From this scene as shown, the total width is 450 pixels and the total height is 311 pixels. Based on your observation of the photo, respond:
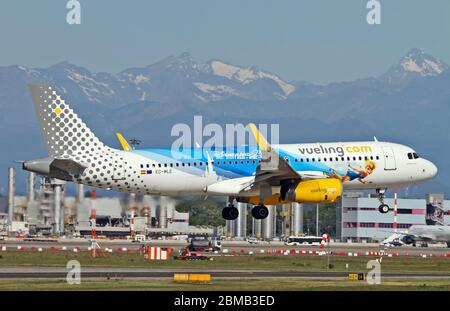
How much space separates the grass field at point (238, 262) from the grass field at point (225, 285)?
17482 mm

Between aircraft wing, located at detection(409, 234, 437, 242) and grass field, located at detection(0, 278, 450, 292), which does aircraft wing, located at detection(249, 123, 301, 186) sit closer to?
grass field, located at detection(0, 278, 450, 292)

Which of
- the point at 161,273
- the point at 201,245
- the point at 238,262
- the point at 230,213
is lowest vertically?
the point at 161,273


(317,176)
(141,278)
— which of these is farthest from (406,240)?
(141,278)

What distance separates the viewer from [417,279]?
76000mm

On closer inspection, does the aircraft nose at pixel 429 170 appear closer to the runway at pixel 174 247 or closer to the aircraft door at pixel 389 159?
the aircraft door at pixel 389 159

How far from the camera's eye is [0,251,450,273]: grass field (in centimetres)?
8975

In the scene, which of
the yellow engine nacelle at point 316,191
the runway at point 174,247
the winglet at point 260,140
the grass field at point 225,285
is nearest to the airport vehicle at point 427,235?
the runway at point 174,247

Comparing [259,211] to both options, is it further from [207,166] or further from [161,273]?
[161,273]

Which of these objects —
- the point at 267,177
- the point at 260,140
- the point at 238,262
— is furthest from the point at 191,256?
the point at 260,140

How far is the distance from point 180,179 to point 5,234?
261 feet

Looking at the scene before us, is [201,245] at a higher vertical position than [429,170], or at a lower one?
lower

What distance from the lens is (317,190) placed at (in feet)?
278

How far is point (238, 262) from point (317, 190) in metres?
15.5

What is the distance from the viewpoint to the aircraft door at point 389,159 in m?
89.1
